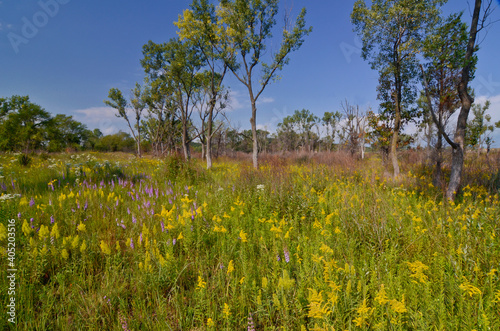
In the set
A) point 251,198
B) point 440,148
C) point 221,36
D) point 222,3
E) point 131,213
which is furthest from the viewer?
point 221,36

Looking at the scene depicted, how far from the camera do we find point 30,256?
1865 mm

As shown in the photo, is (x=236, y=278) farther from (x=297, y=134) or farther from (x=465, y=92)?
(x=297, y=134)

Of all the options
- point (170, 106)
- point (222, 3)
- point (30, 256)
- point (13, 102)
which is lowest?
point (30, 256)

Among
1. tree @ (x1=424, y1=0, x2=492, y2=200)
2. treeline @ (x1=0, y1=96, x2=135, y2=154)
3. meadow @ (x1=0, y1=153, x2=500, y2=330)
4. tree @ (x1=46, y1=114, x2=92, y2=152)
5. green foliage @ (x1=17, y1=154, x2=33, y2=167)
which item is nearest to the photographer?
meadow @ (x1=0, y1=153, x2=500, y2=330)

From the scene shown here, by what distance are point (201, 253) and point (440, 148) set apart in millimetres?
10088

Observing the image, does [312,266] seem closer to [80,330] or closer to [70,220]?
[80,330]

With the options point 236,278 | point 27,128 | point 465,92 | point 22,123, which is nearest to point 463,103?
point 465,92

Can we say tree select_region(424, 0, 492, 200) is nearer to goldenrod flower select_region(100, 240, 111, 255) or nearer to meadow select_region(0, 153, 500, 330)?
meadow select_region(0, 153, 500, 330)

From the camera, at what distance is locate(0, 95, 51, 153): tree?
38188mm

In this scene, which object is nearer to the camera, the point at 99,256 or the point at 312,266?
the point at 312,266

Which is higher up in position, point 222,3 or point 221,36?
point 222,3

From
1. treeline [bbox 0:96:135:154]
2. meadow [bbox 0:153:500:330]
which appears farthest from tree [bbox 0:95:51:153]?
meadow [bbox 0:153:500:330]

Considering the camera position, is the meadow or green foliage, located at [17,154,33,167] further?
green foliage, located at [17,154,33,167]

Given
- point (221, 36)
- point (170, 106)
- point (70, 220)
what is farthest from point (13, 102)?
point (70, 220)
